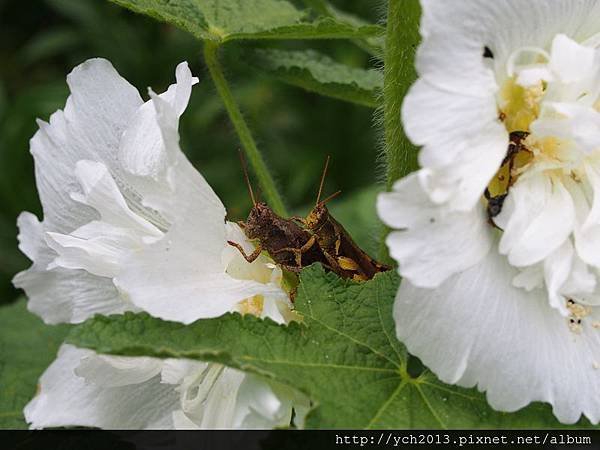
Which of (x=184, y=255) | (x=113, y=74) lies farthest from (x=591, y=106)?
(x=113, y=74)

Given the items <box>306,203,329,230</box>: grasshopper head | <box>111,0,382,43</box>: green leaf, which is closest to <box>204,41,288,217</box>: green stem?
<box>111,0,382,43</box>: green leaf

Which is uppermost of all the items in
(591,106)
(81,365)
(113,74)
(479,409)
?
(591,106)

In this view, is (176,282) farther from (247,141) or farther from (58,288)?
(247,141)

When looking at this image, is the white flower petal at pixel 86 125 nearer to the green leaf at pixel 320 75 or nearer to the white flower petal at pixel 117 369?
the white flower petal at pixel 117 369

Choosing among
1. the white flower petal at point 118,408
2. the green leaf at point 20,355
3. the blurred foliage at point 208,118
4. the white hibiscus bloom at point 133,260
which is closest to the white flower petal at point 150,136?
the white hibiscus bloom at point 133,260

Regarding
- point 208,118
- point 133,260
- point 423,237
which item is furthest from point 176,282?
point 208,118

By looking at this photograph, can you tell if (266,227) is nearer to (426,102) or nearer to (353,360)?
(353,360)

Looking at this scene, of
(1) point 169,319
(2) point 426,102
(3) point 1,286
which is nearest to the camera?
(2) point 426,102

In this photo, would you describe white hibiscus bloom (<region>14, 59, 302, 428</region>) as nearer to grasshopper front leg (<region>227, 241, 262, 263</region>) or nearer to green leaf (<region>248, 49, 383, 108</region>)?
grasshopper front leg (<region>227, 241, 262, 263</region>)
